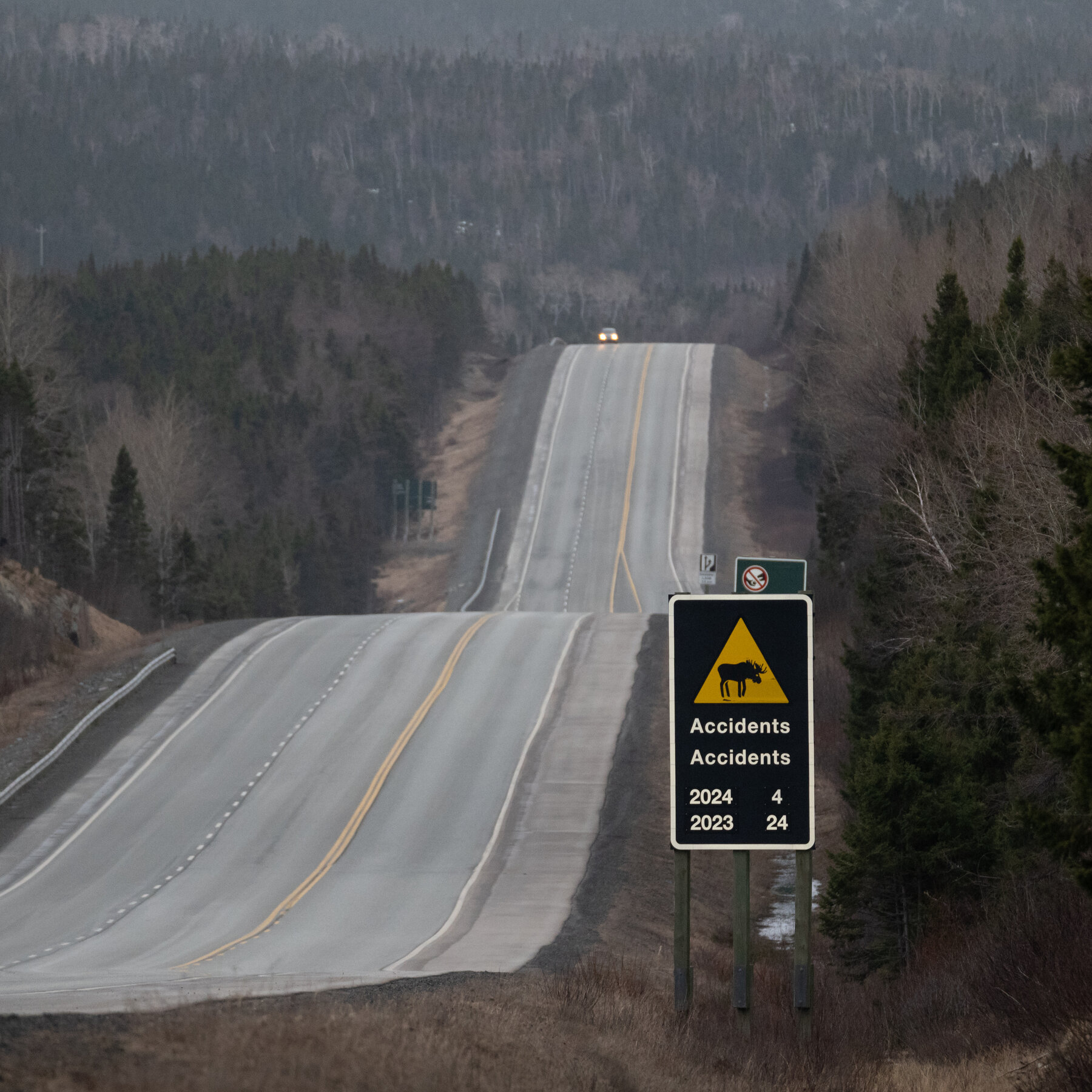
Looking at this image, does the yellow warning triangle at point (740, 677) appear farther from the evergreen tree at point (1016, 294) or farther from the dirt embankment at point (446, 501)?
the dirt embankment at point (446, 501)

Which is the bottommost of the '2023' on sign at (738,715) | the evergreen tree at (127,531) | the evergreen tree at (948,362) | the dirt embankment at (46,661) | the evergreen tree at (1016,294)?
the evergreen tree at (127,531)

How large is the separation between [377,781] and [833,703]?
45.9 ft

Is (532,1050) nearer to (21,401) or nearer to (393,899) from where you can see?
(393,899)

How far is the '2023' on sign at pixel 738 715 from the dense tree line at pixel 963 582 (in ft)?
5.88

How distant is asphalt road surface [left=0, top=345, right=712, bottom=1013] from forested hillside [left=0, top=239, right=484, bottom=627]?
28.1 m

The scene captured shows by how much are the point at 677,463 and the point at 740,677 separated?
85479 millimetres

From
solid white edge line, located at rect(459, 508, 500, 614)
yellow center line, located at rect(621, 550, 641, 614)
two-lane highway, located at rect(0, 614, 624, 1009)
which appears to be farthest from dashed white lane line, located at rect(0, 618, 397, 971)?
solid white edge line, located at rect(459, 508, 500, 614)

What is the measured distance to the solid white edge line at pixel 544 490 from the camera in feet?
263

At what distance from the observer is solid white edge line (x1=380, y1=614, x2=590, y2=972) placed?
2633 cm

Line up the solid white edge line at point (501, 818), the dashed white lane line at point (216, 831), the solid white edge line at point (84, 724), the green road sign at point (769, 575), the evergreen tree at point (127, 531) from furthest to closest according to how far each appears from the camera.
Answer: the evergreen tree at point (127, 531)
the solid white edge line at point (84, 724)
the green road sign at point (769, 575)
the dashed white lane line at point (216, 831)
the solid white edge line at point (501, 818)

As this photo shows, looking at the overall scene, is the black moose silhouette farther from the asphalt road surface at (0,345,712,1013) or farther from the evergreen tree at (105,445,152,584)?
the evergreen tree at (105,445,152,584)

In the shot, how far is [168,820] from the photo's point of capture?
35375 mm

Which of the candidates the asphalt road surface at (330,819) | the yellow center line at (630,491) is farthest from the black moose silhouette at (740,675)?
the yellow center line at (630,491)

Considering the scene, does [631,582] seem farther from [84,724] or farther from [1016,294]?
[84,724]
